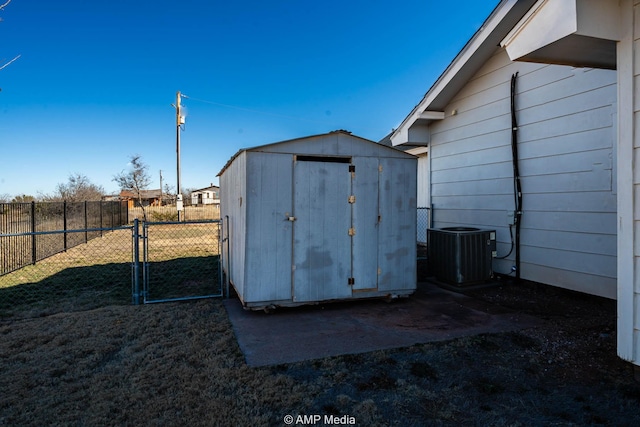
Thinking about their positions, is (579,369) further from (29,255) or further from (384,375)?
(29,255)

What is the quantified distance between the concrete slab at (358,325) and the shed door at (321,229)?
0.32 m

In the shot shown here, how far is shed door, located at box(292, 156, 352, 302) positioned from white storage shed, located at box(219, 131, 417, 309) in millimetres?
13

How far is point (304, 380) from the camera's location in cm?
264

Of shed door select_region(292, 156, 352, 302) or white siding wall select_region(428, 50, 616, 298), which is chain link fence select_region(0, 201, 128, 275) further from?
white siding wall select_region(428, 50, 616, 298)

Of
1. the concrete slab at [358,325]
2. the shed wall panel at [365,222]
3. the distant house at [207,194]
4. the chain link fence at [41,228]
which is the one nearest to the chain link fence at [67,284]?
the chain link fence at [41,228]

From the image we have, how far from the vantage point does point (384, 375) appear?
2729 mm

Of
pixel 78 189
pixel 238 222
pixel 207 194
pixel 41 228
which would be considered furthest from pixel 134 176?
pixel 207 194

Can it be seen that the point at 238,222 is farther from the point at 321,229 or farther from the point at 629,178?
the point at 629,178

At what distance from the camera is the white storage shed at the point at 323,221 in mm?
4145

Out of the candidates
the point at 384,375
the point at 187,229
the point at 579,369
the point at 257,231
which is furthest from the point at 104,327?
the point at 187,229

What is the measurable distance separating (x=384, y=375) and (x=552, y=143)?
4.37m

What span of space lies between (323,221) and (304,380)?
6.97ft
